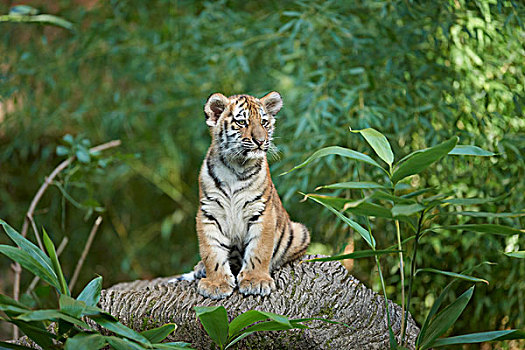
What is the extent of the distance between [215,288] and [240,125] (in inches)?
14.8

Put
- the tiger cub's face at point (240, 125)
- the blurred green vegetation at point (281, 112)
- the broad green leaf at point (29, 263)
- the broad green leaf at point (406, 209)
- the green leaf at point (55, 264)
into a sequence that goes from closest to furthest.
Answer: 1. the broad green leaf at point (406, 209)
2. the broad green leaf at point (29, 263)
3. the green leaf at point (55, 264)
4. the tiger cub's face at point (240, 125)
5. the blurred green vegetation at point (281, 112)

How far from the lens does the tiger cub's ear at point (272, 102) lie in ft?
4.56

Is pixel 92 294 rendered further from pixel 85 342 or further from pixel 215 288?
pixel 215 288

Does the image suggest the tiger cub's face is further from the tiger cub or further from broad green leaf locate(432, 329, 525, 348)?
broad green leaf locate(432, 329, 525, 348)

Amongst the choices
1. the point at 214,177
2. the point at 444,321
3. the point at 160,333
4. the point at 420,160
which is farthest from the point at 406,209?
the point at 214,177

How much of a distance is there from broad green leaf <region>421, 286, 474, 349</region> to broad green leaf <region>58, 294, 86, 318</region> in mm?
640

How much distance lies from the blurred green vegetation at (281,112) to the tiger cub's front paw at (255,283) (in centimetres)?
69

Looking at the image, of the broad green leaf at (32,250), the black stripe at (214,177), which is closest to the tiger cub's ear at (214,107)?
the black stripe at (214,177)

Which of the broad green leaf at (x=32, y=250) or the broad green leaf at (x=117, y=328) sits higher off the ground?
the broad green leaf at (x=32, y=250)

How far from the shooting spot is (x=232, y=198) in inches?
55.0

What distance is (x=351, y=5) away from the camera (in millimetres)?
2389

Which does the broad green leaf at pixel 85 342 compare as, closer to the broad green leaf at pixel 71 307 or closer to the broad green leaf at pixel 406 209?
the broad green leaf at pixel 71 307

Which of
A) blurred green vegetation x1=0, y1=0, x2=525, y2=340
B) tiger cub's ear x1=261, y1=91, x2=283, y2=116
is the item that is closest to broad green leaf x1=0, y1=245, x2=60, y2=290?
tiger cub's ear x1=261, y1=91, x2=283, y2=116

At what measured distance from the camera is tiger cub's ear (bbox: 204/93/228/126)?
53.3 inches
